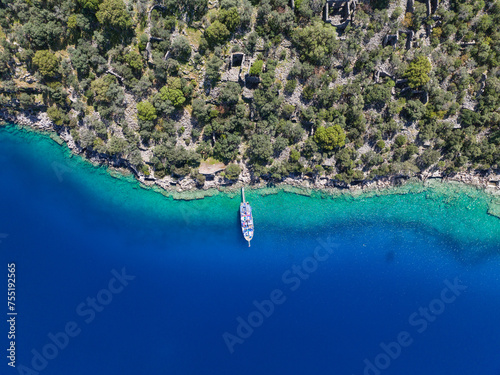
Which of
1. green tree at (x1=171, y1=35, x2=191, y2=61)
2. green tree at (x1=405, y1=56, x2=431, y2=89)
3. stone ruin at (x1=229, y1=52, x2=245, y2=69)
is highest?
green tree at (x1=171, y1=35, x2=191, y2=61)

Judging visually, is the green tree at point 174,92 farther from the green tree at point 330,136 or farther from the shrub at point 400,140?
the shrub at point 400,140

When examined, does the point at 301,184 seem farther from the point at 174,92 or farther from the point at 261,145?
the point at 174,92

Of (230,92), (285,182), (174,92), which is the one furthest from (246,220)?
(174,92)

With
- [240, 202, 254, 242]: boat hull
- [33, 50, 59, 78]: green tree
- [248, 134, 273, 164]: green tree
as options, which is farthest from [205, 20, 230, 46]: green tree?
[240, 202, 254, 242]: boat hull

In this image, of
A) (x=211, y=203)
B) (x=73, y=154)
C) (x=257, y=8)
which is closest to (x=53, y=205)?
(x=73, y=154)

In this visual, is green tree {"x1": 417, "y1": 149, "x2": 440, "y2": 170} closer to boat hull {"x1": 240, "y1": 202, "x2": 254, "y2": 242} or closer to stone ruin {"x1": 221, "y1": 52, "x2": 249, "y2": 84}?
boat hull {"x1": 240, "y1": 202, "x2": 254, "y2": 242}

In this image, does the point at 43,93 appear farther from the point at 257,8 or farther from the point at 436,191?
the point at 436,191

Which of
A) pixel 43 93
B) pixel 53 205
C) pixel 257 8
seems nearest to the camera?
pixel 257 8
